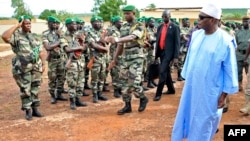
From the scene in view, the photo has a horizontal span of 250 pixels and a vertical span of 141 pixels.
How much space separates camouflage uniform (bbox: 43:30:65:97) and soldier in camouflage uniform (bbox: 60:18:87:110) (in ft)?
1.64

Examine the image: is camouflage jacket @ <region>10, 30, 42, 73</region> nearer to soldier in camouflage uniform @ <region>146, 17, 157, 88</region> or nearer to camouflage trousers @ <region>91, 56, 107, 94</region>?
Answer: camouflage trousers @ <region>91, 56, 107, 94</region>

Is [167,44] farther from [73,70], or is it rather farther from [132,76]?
[73,70]

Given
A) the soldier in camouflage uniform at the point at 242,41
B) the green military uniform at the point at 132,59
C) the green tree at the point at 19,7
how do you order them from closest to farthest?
1. the green military uniform at the point at 132,59
2. the soldier in camouflage uniform at the point at 242,41
3. the green tree at the point at 19,7

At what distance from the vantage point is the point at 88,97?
782cm

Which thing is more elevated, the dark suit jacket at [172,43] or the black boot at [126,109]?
the dark suit jacket at [172,43]

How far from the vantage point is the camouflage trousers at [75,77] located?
21.2ft

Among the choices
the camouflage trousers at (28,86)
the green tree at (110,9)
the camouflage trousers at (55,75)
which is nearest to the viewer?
the camouflage trousers at (28,86)

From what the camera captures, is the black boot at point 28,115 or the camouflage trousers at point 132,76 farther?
the camouflage trousers at point 132,76

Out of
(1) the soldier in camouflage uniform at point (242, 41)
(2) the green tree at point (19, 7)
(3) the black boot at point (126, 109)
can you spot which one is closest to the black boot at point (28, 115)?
(3) the black boot at point (126, 109)

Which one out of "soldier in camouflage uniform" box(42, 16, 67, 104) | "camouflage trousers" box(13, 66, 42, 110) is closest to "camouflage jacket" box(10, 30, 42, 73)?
"camouflage trousers" box(13, 66, 42, 110)

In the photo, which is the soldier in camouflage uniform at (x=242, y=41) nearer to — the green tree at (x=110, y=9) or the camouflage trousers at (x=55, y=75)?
the camouflage trousers at (x=55, y=75)

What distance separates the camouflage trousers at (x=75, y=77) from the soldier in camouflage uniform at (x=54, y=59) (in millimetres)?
595

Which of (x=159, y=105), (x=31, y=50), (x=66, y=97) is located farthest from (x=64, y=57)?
(x=159, y=105)

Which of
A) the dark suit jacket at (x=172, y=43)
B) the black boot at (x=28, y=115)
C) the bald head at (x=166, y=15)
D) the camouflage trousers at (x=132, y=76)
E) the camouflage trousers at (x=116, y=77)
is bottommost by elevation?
the black boot at (x=28, y=115)
